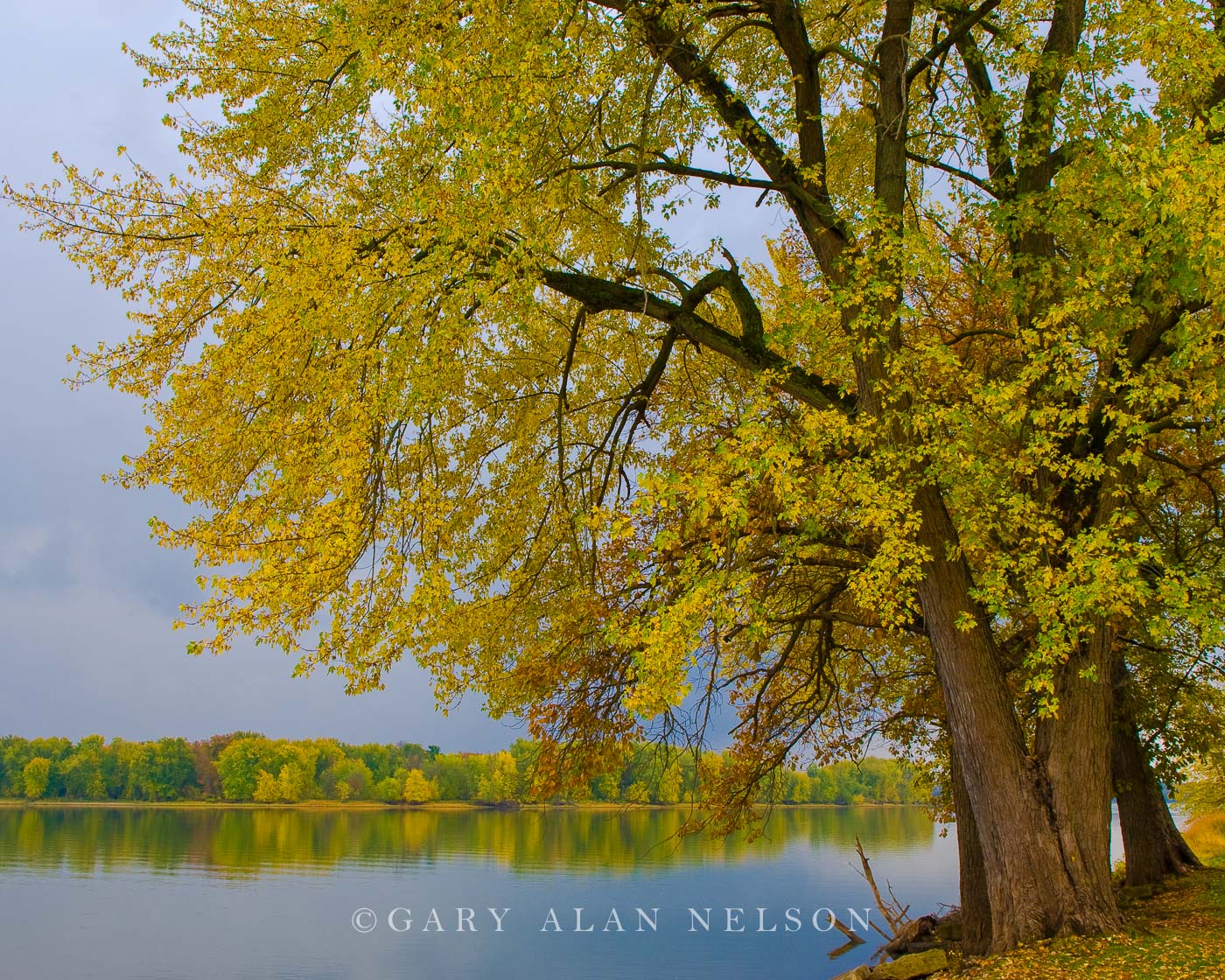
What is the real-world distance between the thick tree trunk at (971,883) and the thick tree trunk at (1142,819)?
368 cm

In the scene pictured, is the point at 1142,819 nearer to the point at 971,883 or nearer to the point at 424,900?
the point at 971,883

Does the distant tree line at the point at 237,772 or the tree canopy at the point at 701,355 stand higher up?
the tree canopy at the point at 701,355

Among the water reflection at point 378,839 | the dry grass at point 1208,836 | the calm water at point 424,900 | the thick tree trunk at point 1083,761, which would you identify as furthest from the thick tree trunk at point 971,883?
the dry grass at point 1208,836

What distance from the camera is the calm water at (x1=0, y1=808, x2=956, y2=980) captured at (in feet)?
60.6

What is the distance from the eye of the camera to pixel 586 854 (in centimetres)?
3584

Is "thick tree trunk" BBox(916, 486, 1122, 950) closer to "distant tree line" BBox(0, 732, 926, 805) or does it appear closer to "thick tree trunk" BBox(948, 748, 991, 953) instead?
"thick tree trunk" BBox(948, 748, 991, 953)

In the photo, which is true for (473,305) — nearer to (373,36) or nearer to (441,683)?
(373,36)

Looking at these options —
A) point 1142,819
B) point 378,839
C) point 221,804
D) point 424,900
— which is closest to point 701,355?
point 1142,819

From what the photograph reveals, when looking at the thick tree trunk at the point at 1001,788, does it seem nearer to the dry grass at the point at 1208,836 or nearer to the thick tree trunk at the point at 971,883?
the thick tree trunk at the point at 971,883

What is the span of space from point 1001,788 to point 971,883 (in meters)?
3.20

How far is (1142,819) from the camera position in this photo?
13859 millimetres

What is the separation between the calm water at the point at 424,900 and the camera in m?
18.5

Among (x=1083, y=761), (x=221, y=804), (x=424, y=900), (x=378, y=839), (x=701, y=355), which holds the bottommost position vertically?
(x=221, y=804)

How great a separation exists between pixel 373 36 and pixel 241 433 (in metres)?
3.74
